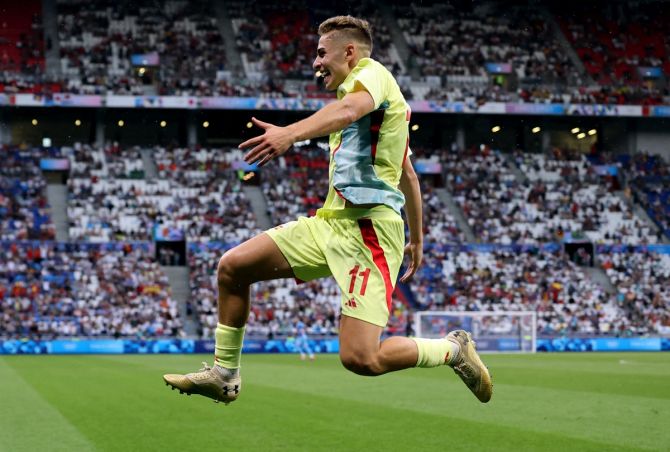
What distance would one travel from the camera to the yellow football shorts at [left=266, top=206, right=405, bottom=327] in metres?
6.92

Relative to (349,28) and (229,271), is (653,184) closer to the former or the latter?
(349,28)

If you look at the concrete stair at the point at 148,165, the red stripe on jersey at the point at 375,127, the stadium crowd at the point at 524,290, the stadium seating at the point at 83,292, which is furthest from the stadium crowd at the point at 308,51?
the red stripe on jersey at the point at 375,127

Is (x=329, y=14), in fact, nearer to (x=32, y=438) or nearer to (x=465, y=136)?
(x=465, y=136)

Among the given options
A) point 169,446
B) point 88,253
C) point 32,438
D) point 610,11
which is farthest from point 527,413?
point 610,11

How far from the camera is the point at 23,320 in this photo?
39.3 meters

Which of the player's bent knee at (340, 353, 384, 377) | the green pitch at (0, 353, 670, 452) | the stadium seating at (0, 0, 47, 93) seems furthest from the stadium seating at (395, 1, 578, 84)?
the player's bent knee at (340, 353, 384, 377)

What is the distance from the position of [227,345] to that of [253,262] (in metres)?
0.69

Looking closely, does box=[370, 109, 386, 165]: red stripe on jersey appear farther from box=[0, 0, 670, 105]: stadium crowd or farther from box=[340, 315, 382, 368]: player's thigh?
box=[0, 0, 670, 105]: stadium crowd

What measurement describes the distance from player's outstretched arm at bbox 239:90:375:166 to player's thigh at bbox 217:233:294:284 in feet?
3.99

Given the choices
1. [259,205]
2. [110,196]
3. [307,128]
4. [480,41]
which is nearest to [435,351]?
[307,128]

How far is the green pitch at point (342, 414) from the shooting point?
11.0 m

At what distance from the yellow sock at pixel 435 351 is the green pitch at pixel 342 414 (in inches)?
120

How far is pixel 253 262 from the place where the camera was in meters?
6.89

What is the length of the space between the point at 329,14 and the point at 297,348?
83.2 feet
